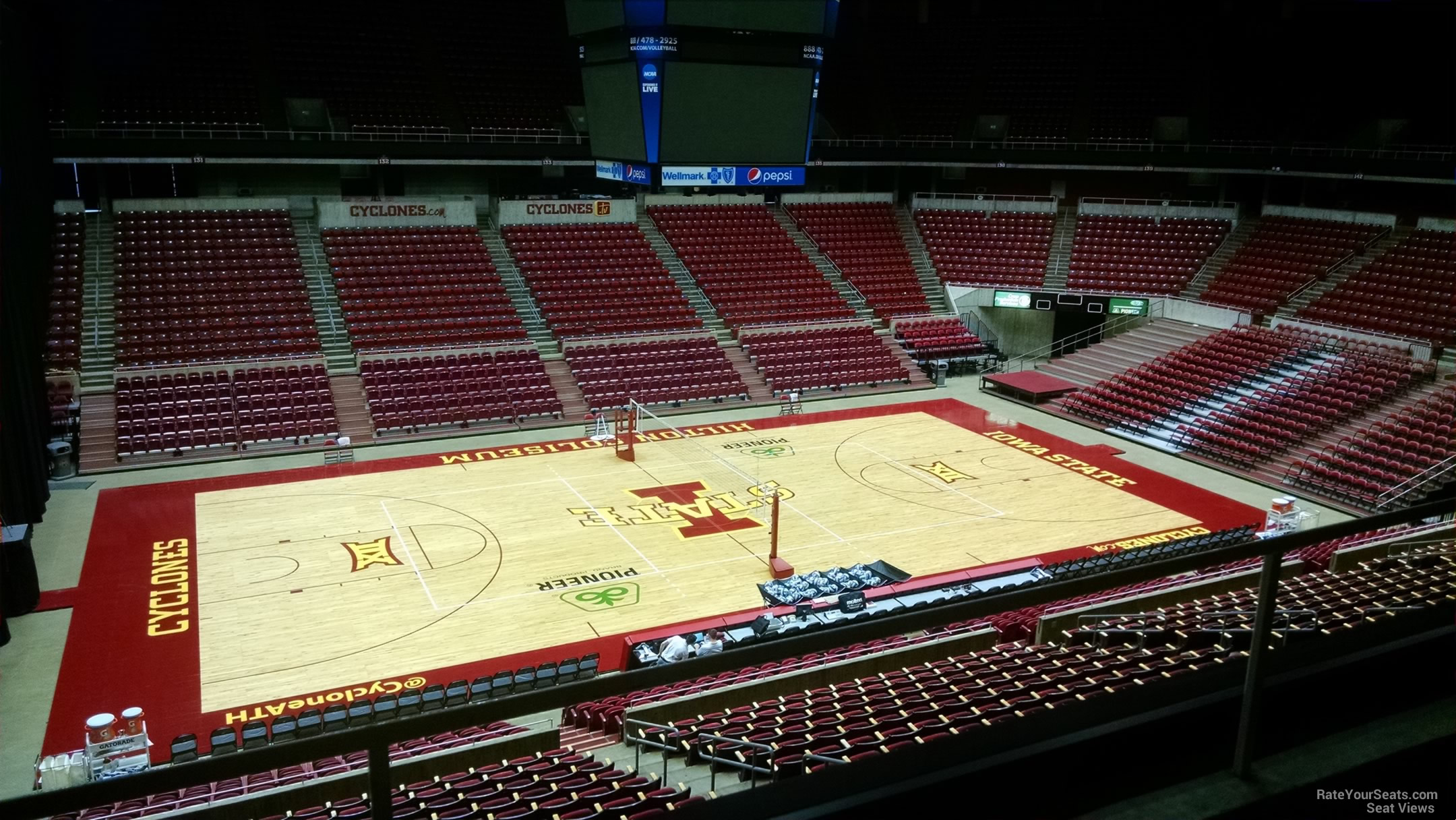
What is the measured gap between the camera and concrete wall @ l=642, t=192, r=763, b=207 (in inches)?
1459

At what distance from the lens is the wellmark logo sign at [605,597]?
15.8m

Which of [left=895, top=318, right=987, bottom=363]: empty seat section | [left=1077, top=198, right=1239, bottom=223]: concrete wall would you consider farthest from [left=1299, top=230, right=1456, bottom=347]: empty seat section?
[left=895, top=318, right=987, bottom=363]: empty seat section

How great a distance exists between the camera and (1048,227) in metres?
37.8

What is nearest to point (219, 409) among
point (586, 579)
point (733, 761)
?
point (586, 579)

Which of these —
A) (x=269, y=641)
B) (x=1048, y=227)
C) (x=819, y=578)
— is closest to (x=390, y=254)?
(x=269, y=641)

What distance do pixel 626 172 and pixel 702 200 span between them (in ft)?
73.7

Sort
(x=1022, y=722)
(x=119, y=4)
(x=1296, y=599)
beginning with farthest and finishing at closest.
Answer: (x=119, y=4) → (x=1296, y=599) → (x=1022, y=722)

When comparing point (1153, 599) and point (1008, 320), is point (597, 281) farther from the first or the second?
point (1153, 599)

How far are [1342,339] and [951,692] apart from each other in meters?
25.1

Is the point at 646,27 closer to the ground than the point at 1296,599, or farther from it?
farther from it

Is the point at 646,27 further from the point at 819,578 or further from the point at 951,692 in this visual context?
the point at 951,692

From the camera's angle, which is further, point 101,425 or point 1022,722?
point 101,425

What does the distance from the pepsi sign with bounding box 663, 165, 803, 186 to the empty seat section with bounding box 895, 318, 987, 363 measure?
16.5 metres

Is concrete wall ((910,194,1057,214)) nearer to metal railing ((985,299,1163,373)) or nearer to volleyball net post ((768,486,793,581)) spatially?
metal railing ((985,299,1163,373))
